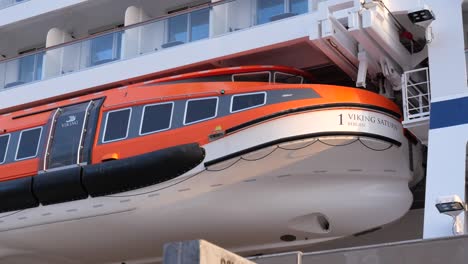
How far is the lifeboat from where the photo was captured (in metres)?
9.01

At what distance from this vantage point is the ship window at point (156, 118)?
9648 mm

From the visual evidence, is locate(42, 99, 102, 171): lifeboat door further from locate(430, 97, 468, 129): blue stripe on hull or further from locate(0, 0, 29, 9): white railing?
locate(0, 0, 29, 9): white railing

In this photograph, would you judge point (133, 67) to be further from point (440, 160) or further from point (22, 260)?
point (440, 160)

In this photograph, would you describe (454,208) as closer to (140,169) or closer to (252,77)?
(252,77)

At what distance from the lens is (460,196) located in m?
8.05

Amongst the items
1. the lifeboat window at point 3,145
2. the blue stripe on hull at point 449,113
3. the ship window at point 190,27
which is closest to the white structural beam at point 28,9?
the ship window at point 190,27

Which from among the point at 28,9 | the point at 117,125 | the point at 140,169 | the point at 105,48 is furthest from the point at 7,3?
the point at 140,169

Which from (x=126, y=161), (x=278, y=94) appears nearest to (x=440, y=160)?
(x=278, y=94)

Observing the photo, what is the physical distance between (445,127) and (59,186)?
453cm

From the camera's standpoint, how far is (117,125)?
9.95 meters

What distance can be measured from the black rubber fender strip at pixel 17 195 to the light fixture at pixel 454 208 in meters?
4.97

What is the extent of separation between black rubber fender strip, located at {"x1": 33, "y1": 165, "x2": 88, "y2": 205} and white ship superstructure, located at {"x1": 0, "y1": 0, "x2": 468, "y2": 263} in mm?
177

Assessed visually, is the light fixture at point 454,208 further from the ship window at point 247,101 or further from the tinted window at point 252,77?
the tinted window at point 252,77

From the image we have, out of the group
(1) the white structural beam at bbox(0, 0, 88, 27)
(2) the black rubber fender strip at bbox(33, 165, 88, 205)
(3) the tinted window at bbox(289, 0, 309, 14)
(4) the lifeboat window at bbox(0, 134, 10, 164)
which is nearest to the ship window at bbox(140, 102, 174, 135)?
(2) the black rubber fender strip at bbox(33, 165, 88, 205)
